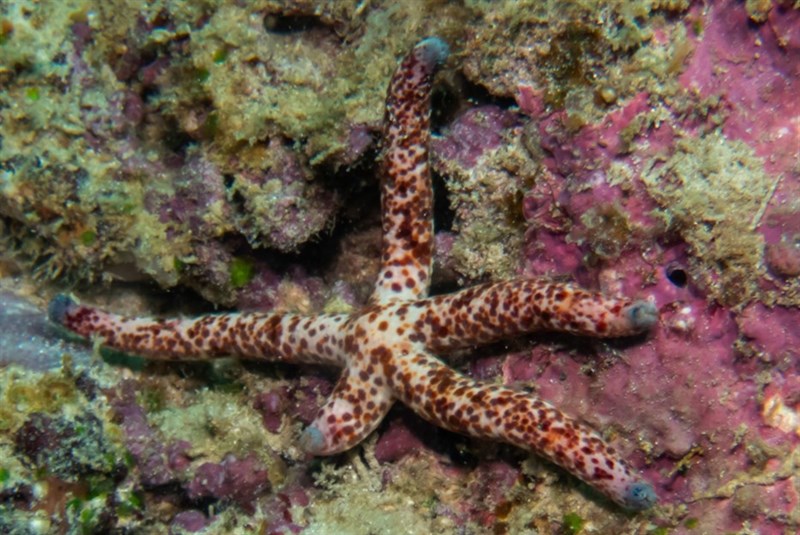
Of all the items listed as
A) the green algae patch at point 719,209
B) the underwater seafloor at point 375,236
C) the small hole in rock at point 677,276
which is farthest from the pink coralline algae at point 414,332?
the green algae patch at point 719,209

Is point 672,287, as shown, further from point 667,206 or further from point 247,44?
point 247,44

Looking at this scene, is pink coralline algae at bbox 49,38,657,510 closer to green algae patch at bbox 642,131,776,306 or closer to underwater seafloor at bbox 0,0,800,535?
underwater seafloor at bbox 0,0,800,535

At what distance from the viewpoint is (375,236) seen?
577cm

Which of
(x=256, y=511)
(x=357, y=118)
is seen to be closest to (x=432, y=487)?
(x=256, y=511)

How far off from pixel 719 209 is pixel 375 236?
3.01 meters

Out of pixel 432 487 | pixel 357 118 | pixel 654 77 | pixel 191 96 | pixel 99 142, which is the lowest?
pixel 432 487

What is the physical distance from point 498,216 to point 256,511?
280 centimetres

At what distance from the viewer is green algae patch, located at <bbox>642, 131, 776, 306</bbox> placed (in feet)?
11.6

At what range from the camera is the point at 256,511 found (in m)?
4.64

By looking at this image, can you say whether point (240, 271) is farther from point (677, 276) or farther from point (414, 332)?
point (677, 276)

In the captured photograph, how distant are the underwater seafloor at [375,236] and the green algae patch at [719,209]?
0.05ft

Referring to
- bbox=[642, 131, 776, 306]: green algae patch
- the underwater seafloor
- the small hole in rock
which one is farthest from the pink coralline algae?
bbox=[642, 131, 776, 306]: green algae patch

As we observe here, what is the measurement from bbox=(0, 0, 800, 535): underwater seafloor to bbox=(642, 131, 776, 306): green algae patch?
0.05ft

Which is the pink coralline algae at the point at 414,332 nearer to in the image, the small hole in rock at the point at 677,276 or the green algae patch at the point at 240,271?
the small hole in rock at the point at 677,276
